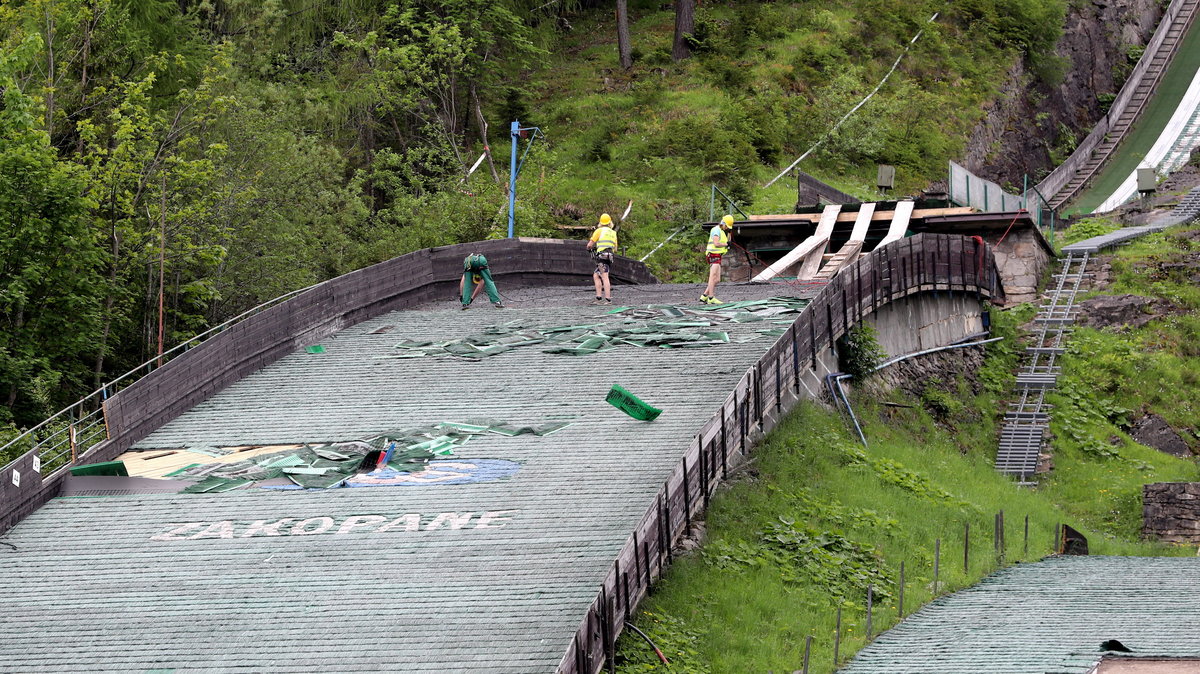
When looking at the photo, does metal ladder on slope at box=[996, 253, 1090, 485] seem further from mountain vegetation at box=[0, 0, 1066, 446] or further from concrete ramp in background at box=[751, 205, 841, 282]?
mountain vegetation at box=[0, 0, 1066, 446]

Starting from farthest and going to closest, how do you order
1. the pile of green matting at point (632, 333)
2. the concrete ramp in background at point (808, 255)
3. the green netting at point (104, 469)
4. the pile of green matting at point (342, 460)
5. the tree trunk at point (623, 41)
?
1. the tree trunk at point (623, 41)
2. the concrete ramp in background at point (808, 255)
3. the pile of green matting at point (632, 333)
4. the green netting at point (104, 469)
5. the pile of green matting at point (342, 460)

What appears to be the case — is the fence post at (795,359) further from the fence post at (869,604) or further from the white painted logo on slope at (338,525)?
the white painted logo on slope at (338,525)

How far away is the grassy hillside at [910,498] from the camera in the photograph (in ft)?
55.2

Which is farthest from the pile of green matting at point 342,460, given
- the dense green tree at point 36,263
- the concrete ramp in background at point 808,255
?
the concrete ramp in background at point 808,255

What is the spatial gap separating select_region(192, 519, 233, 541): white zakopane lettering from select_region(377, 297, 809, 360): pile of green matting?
718cm

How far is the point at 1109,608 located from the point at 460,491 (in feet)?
24.1

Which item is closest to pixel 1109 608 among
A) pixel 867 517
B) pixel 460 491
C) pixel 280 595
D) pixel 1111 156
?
pixel 867 517

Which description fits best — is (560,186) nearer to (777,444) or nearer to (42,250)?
(42,250)

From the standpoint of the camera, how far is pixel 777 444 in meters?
21.7

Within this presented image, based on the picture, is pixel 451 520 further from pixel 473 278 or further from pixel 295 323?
pixel 473 278

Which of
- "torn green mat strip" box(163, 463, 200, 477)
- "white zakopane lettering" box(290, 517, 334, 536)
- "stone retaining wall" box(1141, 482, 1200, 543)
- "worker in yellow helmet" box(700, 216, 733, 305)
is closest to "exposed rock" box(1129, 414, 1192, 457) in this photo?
"stone retaining wall" box(1141, 482, 1200, 543)

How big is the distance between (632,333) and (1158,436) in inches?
412

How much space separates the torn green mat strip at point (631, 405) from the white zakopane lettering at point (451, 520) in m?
3.12

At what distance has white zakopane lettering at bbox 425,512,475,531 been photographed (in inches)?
675
